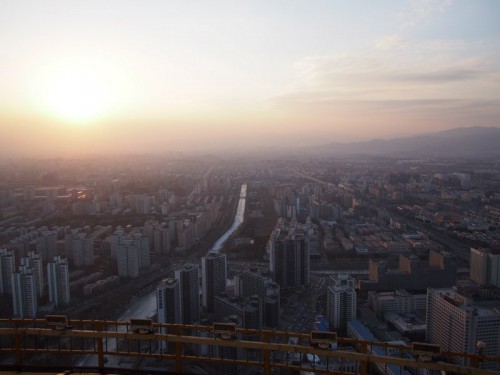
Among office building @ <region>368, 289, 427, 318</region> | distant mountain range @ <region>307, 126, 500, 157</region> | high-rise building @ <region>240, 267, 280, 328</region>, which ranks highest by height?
distant mountain range @ <region>307, 126, 500, 157</region>

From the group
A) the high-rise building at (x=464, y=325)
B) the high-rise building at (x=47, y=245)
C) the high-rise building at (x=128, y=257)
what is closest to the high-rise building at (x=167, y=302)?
the high-rise building at (x=128, y=257)

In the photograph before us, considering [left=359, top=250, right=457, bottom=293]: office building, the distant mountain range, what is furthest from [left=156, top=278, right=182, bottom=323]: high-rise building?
the distant mountain range

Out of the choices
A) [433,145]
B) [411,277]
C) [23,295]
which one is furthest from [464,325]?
[433,145]

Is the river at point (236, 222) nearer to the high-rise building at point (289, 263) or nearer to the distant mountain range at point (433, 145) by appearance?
the high-rise building at point (289, 263)

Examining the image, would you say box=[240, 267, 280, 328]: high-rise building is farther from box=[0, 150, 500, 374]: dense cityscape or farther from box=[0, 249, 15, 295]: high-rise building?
box=[0, 249, 15, 295]: high-rise building

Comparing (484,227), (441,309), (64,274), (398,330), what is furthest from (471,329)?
(484,227)

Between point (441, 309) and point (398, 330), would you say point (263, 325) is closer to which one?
point (398, 330)
